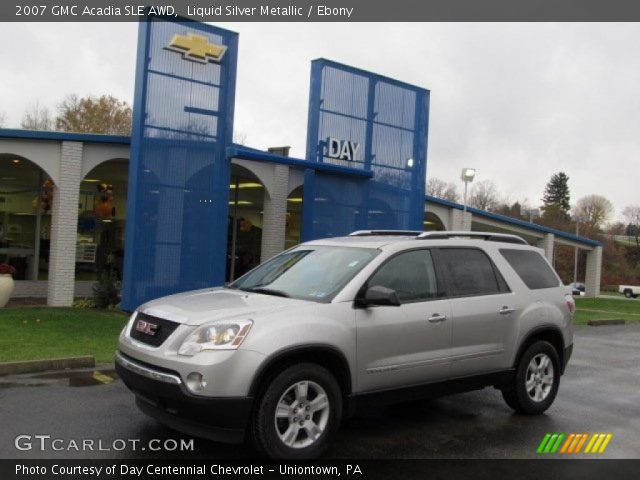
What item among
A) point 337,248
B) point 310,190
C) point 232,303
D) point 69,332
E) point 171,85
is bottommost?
point 69,332

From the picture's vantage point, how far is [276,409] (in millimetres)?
4746

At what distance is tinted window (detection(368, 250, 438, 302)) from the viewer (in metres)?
5.69

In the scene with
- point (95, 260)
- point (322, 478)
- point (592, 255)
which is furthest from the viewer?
point (592, 255)

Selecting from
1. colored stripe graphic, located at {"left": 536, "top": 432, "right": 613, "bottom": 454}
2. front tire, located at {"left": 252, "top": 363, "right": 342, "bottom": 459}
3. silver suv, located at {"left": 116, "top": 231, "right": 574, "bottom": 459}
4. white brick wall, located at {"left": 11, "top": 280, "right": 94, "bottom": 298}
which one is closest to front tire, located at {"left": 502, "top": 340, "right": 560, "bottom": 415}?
silver suv, located at {"left": 116, "top": 231, "right": 574, "bottom": 459}

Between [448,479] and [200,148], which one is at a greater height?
[200,148]

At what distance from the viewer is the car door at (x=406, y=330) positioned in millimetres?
5293

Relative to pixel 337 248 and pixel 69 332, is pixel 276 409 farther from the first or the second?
pixel 69 332

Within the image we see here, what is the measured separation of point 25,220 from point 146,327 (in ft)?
48.9

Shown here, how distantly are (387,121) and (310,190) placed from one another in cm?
370

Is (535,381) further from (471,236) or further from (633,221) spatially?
(633,221)

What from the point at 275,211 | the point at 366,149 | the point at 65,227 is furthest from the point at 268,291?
the point at 366,149

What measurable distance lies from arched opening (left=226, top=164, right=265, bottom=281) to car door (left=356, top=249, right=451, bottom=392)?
14.7 metres

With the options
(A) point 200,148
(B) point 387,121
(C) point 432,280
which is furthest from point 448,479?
(B) point 387,121

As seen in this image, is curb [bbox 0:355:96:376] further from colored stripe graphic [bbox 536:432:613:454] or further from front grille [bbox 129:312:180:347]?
colored stripe graphic [bbox 536:432:613:454]
